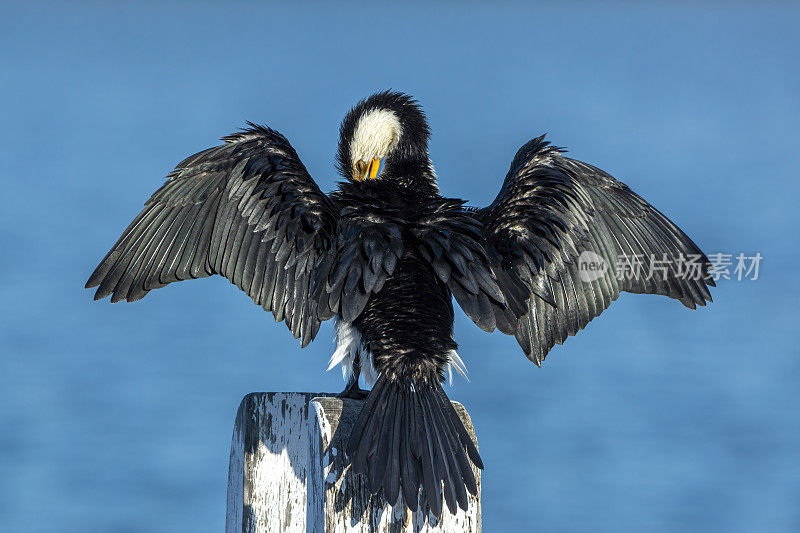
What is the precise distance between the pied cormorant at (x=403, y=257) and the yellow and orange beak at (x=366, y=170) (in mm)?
455

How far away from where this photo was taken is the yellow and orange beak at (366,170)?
A: 4152 millimetres

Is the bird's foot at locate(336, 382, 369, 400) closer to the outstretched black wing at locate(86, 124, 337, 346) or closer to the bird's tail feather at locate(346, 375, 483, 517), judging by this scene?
the outstretched black wing at locate(86, 124, 337, 346)

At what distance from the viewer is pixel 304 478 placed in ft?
9.91

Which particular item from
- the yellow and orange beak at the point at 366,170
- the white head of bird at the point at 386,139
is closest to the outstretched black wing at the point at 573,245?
the white head of bird at the point at 386,139

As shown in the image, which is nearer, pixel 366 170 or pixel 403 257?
pixel 403 257

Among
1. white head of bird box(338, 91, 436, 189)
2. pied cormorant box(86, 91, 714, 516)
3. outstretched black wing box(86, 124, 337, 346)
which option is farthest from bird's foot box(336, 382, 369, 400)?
white head of bird box(338, 91, 436, 189)

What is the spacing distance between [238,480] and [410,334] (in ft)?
3.07

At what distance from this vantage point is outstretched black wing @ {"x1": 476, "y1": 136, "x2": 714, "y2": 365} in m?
3.16

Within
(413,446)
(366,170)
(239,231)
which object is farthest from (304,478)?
(366,170)

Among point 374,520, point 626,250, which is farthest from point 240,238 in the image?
point 626,250

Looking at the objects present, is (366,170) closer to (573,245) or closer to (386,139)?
(386,139)

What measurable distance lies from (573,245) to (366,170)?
4.26 ft

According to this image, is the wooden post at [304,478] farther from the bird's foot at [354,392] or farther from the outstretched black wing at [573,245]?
the outstretched black wing at [573,245]

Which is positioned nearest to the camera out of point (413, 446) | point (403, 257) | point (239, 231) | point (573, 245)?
point (413, 446)
